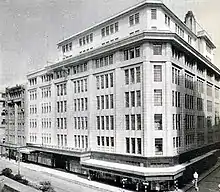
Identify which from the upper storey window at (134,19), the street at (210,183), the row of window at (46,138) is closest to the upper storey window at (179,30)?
the upper storey window at (134,19)

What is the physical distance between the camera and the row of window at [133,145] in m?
15.5

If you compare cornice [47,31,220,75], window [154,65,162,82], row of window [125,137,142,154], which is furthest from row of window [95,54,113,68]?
row of window [125,137,142,154]

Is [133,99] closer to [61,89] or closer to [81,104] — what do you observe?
[81,104]

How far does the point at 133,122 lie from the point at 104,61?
4263 mm

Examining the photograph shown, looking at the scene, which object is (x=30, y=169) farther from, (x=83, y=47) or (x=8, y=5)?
(x=8, y=5)

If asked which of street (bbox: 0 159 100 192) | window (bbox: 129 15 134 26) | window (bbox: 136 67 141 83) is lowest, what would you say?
street (bbox: 0 159 100 192)

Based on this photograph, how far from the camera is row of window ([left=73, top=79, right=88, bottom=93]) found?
64.6ft

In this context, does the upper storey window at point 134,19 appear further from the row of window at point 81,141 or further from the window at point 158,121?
the row of window at point 81,141

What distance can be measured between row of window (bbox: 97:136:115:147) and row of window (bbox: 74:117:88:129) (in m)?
1.66

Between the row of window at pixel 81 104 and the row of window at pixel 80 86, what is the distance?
0.60m

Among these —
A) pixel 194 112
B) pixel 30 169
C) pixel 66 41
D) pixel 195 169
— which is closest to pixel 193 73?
pixel 194 112

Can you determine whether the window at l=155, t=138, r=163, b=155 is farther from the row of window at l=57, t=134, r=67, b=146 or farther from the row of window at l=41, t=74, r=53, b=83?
the row of window at l=41, t=74, r=53, b=83

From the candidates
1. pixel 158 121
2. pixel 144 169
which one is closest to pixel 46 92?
pixel 158 121

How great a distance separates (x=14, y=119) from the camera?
30.1 meters
